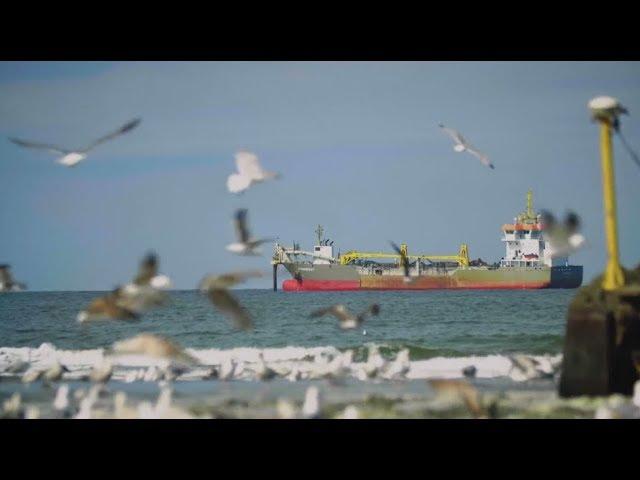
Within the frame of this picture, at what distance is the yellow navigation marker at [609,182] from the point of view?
26.5 ft

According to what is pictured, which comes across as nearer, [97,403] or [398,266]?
[97,403]

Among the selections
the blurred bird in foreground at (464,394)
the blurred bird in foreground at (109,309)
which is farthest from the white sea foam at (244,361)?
the blurred bird in foreground at (109,309)

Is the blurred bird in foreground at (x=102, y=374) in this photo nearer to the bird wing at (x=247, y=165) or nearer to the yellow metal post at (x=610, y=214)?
the bird wing at (x=247, y=165)

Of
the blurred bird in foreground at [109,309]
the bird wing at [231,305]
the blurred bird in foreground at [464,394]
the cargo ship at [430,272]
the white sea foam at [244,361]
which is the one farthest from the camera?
the cargo ship at [430,272]

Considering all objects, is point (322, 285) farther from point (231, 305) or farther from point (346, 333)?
point (231, 305)

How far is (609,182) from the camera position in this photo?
320 inches

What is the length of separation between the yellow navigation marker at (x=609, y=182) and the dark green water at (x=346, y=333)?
6.34 m

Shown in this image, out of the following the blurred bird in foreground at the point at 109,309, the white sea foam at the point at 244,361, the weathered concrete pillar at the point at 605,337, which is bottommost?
the white sea foam at the point at 244,361

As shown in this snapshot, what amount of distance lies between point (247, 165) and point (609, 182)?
9.04 feet
